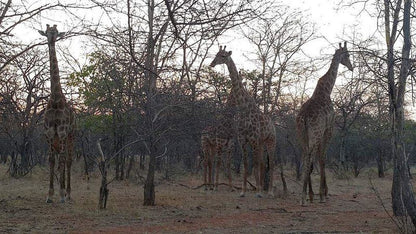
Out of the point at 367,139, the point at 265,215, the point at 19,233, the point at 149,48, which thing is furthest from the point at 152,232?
the point at 367,139

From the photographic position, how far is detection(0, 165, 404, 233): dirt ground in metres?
7.34

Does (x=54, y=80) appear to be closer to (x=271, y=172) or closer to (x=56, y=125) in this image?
(x=56, y=125)

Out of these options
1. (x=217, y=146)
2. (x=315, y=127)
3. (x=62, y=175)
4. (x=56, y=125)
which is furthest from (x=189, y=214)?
(x=217, y=146)

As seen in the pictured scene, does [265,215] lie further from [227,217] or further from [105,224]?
[105,224]

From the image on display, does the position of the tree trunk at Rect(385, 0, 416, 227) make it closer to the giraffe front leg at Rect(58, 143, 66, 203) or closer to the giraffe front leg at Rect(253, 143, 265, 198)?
the giraffe front leg at Rect(253, 143, 265, 198)

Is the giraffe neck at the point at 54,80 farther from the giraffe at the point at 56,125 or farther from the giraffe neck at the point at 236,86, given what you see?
the giraffe neck at the point at 236,86

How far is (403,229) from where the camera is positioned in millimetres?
6363

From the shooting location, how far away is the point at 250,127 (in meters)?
12.8

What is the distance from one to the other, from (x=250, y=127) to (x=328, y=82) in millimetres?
2321

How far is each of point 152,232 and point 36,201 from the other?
13.8 ft

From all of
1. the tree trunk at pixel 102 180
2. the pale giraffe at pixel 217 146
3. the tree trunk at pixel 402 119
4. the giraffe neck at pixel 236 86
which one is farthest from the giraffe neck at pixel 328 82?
the tree trunk at pixel 102 180

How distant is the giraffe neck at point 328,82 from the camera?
12012 millimetres

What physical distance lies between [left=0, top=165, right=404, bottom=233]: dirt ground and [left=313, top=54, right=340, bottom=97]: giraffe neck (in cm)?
270

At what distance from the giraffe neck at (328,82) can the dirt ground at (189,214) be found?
2.70m
